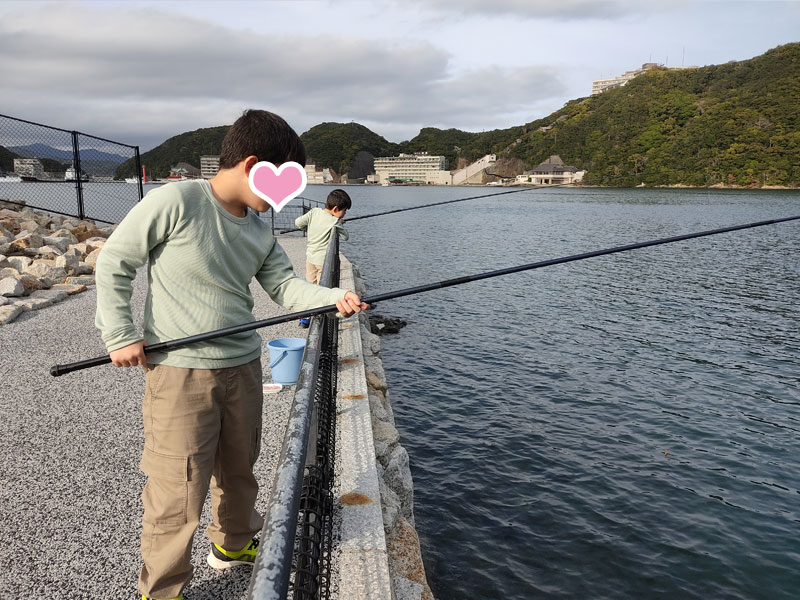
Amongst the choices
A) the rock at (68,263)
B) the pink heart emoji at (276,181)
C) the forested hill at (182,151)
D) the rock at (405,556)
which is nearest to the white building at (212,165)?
the pink heart emoji at (276,181)

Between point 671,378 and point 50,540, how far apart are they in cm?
933

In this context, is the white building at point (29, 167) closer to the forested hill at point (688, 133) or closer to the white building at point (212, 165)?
the white building at point (212, 165)

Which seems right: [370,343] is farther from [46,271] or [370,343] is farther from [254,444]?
[46,271]

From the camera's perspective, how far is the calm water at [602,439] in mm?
5047

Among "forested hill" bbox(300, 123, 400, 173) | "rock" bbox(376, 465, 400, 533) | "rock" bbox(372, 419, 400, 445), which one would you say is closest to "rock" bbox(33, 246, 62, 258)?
"rock" bbox(372, 419, 400, 445)

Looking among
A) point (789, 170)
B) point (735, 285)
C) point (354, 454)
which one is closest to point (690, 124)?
point (789, 170)

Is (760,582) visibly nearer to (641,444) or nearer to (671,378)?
(641,444)

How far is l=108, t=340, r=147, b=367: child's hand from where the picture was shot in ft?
6.55

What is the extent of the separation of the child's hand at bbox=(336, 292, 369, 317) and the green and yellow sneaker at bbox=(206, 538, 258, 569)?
1.26 m

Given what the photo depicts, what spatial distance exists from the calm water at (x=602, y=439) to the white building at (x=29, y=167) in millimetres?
9883

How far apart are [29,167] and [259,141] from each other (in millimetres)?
15841

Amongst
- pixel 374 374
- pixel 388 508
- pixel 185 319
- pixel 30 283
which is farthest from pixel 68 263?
pixel 185 319

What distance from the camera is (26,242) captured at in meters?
11.3

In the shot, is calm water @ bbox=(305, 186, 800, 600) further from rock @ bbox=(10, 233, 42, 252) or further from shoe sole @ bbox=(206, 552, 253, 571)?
rock @ bbox=(10, 233, 42, 252)
